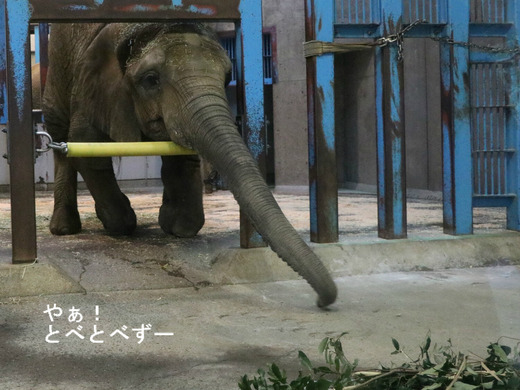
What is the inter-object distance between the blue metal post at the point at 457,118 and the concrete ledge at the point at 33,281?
253cm

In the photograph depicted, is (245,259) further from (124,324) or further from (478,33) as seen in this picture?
(478,33)

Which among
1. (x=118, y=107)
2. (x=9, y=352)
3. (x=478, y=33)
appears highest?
(x=478, y=33)

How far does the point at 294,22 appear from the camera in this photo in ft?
40.7

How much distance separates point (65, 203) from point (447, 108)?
10.3 ft

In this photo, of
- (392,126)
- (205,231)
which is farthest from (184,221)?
(392,126)

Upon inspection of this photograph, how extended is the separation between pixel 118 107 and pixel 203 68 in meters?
0.98

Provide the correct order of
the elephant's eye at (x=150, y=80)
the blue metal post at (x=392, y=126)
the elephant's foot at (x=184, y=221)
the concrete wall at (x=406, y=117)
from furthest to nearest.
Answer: the concrete wall at (x=406, y=117)
the elephant's foot at (x=184, y=221)
the blue metal post at (x=392, y=126)
the elephant's eye at (x=150, y=80)

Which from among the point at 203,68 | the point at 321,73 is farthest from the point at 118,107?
the point at 321,73

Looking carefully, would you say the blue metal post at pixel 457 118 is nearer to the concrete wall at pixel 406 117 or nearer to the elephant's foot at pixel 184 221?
the elephant's foot at pixel 184 221

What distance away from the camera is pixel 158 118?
5320mm

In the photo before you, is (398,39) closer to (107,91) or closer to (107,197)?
(107,91)

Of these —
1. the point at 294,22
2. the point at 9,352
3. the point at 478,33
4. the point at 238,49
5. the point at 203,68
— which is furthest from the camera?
the point at 294,22

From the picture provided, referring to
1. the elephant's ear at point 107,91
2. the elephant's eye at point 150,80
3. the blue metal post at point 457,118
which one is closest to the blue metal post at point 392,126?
the blue metal post at point 457,118

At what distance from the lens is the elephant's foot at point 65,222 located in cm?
662
